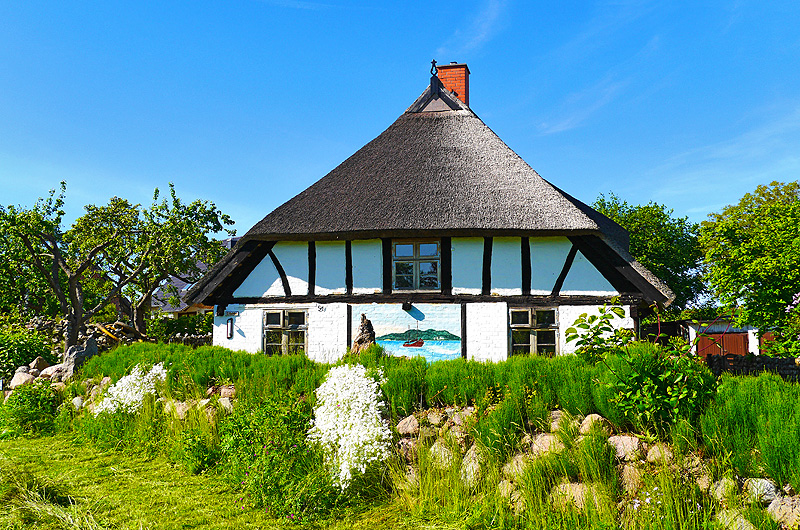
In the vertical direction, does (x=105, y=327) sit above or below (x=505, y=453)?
above

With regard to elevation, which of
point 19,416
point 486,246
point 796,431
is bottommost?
point 19,416

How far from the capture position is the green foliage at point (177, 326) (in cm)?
1909

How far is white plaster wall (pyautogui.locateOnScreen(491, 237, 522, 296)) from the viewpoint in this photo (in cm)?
1088

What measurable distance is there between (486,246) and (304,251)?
14.1 feet

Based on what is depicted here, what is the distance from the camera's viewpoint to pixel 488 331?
10.8 m

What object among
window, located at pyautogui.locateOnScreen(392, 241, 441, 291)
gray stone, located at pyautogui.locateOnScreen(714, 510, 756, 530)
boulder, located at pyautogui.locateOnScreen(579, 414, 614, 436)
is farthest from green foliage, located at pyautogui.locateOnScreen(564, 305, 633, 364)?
window, located at pyautogui.locateOnScreen(392, 241, 441, 291)

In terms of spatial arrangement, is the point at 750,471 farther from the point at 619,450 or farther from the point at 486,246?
the point at 486,246

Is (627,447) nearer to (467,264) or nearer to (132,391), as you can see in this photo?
(467,264)

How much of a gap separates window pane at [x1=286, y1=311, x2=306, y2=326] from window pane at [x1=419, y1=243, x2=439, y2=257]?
3179 millimetres

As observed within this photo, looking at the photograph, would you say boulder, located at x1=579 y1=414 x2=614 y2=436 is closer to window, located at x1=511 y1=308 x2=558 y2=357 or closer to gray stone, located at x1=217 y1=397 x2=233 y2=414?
gray stone, located at x1=217 y1=397 x2=233 y2=414

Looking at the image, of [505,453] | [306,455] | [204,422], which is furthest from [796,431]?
[204,422]

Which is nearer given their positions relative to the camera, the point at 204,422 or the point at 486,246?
the point at 204,422

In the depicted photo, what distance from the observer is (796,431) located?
376 centimetres

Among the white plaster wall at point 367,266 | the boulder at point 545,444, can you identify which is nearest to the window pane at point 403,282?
the white plaster wall at point 367,266
